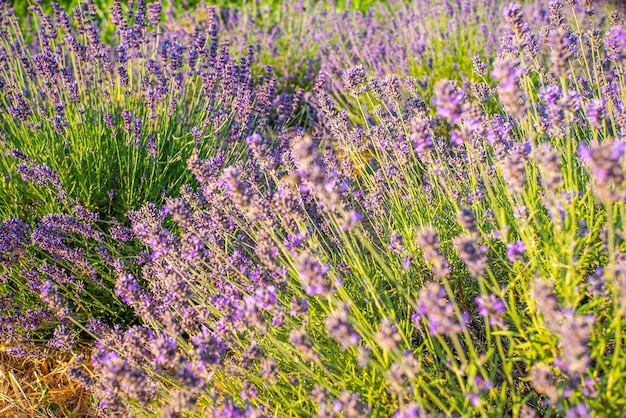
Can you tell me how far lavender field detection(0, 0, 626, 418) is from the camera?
1.49m

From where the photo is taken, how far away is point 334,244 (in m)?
2.80

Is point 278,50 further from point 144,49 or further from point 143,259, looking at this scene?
point 143,259

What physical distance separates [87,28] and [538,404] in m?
3.04

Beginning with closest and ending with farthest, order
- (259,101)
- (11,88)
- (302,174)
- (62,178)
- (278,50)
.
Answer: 1. (302,174)
2. (62,178)
3. (11,88)
4. (259,101)
5. (278,50)

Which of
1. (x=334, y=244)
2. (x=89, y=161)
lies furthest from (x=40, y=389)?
(x=334, y=244)

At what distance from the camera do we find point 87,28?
11.1ft

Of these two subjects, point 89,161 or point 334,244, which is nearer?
point 334,244

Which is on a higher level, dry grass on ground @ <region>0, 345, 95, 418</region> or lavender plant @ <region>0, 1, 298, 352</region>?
lavender plant @ <region>0, 1, 298, 352</region>

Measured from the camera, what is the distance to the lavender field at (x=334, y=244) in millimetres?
1489

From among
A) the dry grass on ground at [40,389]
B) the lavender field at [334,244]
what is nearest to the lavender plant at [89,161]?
the lavender field at [334,244]

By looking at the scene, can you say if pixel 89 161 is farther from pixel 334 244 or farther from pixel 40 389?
pixel 334 244

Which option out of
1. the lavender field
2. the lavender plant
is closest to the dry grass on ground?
the lavender field

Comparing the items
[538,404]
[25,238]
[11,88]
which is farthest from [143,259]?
[538,404]

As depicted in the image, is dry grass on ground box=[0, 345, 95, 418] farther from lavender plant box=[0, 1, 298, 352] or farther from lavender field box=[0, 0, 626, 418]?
lavender plant box=[0, 1, 298, 352]
